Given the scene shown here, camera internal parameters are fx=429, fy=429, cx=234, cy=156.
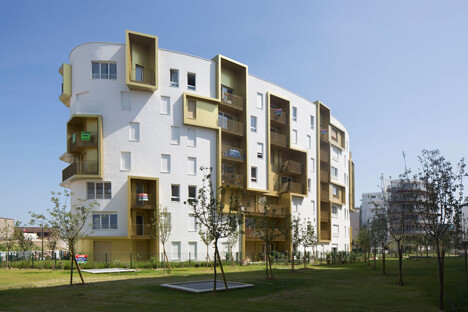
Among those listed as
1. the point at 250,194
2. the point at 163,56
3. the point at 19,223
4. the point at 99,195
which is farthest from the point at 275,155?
the point at 19,223

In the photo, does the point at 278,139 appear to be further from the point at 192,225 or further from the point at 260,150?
the point at 192,225

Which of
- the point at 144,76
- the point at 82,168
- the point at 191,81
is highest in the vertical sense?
the point at 191,81

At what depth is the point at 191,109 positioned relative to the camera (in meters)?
50.8

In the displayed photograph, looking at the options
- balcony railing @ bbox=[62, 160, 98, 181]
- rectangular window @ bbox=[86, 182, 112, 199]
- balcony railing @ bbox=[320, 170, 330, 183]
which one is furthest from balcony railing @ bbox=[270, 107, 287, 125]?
balcony railing @ bbox=[62, 160, 98, 181]

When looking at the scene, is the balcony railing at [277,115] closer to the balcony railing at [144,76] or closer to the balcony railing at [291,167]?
the balcony railing at [291,167]

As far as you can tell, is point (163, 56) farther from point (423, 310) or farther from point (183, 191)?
point (423, 310)

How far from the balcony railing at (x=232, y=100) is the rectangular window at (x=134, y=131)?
11630 millimetres

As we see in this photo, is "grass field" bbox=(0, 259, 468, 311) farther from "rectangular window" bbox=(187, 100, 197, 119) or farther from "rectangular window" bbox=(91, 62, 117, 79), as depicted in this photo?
"rectangular window" bbox=(187, 100, 197, 119)

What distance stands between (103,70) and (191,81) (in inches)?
399

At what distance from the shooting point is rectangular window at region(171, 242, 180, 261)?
47425 millimetres

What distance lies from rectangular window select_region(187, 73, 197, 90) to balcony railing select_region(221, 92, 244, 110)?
4471 millimetres

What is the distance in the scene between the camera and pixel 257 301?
18500 millimetres

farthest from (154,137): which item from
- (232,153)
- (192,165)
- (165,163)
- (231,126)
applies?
(231,126)

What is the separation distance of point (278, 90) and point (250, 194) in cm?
1635
